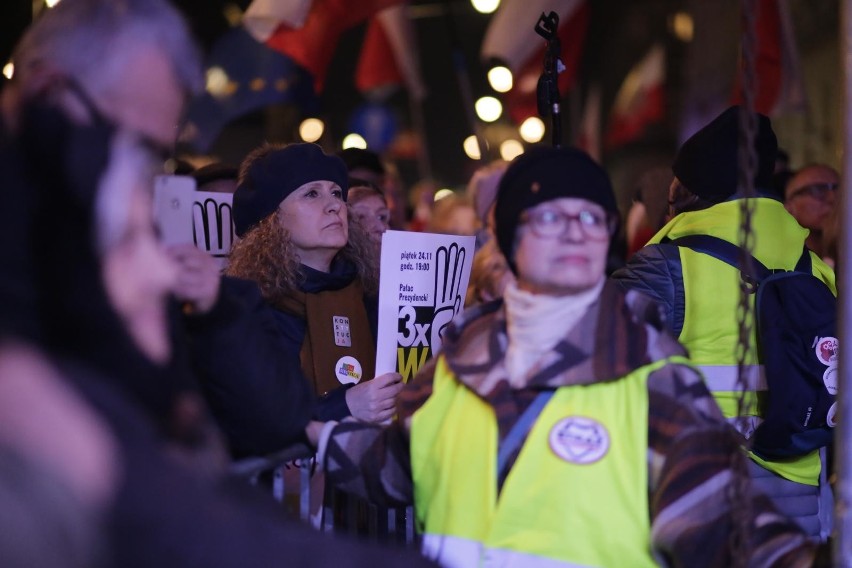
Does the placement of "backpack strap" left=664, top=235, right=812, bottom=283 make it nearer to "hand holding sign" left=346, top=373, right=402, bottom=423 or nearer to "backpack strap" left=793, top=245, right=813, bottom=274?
"backpack strap" left=793, top=245, right=813, bottom=274

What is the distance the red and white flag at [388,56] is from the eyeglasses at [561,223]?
27.3ft

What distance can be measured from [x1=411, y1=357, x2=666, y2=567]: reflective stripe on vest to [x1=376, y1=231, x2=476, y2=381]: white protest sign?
1.36m

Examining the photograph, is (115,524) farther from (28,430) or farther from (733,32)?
(733,32)

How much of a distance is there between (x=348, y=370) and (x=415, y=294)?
473 millimetres

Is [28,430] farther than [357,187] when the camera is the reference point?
No

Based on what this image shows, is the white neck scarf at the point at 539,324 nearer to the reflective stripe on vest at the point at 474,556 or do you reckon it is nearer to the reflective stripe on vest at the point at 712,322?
the reflective stripe on vest at the point at 474,556

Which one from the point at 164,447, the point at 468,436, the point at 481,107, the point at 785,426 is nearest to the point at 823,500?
the point at 785,426

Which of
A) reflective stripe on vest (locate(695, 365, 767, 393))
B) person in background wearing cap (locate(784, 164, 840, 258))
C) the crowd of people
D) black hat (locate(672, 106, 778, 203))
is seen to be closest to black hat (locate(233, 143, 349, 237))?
the crowd of people

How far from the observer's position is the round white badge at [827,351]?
396 centimetres

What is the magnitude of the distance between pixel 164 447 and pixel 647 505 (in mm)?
1266

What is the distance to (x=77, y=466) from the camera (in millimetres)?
1737

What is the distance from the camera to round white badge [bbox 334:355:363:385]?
4480 millimetres

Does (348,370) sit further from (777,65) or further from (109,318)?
(777,65)

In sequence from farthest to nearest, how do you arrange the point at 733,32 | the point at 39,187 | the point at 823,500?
the point at 733,32
the point at 823,500
the point at 39,187
